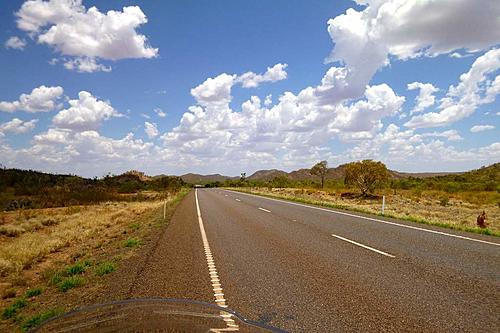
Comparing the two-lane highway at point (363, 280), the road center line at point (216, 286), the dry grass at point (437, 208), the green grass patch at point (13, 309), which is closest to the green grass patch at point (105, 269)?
the green grass patch at point (13, 309)

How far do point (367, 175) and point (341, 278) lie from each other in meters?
38.1

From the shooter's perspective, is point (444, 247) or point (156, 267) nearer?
point (156, 267)

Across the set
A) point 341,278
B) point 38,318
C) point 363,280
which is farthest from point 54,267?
point 363,280

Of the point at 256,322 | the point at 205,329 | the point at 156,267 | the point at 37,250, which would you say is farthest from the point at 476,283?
the point at 37,250

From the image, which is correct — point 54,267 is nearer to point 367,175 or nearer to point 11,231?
point 11,231

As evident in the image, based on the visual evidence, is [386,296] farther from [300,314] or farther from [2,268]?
[2,268]

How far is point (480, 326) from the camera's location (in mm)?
4430

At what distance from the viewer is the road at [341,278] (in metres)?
4.75

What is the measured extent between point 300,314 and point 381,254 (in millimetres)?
4556

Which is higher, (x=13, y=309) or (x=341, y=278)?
(x=341, y=278)

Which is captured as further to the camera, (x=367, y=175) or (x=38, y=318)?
(x=367, y=175)

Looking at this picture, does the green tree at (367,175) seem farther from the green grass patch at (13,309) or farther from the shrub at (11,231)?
the green grass patch at (13,309)

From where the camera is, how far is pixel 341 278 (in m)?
6.67

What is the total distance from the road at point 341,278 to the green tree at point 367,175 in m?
31.2
